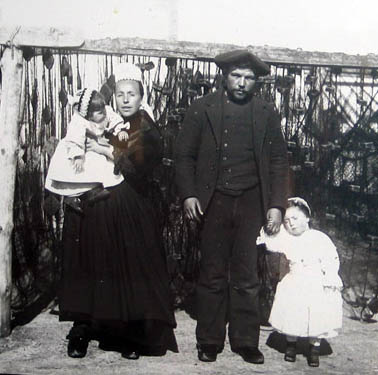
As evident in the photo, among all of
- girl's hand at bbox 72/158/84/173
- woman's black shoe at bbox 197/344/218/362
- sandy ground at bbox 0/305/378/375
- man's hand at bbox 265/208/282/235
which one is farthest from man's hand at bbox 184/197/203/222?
sandy ground at bbox 0/305/378/375

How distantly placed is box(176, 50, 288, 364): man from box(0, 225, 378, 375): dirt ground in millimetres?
144

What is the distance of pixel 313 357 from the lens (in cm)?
418

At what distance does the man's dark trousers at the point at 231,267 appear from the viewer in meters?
4.17

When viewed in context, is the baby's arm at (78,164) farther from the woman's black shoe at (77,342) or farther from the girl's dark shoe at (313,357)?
the girl's dark shoe at (313,357)

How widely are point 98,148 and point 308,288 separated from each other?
5.51 ft

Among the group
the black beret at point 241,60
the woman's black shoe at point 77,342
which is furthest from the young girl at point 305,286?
the woman's black shoe at point 77,342

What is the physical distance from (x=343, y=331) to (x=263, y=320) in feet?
2.06

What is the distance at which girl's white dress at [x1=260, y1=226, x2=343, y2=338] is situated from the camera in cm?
414

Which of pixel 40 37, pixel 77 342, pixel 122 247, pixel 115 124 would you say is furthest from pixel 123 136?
pixel 77 342

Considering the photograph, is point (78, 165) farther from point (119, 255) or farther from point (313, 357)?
point (313, 357)

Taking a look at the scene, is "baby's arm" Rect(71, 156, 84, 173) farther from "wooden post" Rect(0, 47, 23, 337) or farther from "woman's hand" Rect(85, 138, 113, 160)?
"wooden post" Rect(0, 47, 23, 337)

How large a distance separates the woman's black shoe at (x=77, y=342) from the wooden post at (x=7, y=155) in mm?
584

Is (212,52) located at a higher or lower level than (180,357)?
higher

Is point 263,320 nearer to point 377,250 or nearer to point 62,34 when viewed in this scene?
point 377,250
